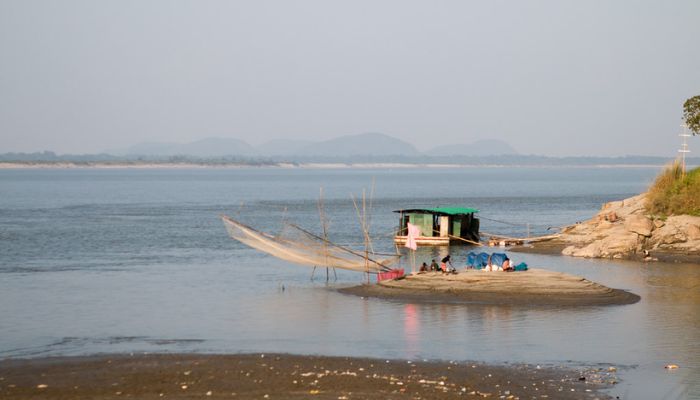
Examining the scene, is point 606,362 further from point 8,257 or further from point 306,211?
point 306,211

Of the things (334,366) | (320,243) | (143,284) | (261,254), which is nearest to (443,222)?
(261,254)

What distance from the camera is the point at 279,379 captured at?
17469 mm

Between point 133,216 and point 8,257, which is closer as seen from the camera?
point 8,257

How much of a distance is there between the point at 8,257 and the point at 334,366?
1040 inches

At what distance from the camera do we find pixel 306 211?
264 feet

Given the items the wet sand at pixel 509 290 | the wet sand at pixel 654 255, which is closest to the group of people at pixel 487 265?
the wet sand at pixel 509 290

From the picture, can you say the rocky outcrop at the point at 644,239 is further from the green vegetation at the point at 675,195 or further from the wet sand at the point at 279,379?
the wet sand at the point at 279,379

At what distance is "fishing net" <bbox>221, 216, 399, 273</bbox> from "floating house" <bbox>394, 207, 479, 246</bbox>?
14.5 meters

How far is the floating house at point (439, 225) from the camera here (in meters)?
47.5

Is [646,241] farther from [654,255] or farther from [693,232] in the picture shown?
[693,232]

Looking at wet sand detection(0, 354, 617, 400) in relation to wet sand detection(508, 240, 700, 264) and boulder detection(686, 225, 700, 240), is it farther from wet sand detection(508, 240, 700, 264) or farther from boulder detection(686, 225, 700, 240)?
boulder detection(686, 225, 700, 240)

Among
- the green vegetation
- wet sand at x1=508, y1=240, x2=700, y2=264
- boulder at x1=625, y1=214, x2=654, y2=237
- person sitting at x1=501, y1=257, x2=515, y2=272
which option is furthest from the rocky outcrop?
person sitting at x1=501, y1=257, x2=515, y2=272

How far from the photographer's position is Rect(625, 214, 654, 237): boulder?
40938 mm

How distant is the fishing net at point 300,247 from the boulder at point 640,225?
1380 centimetres
